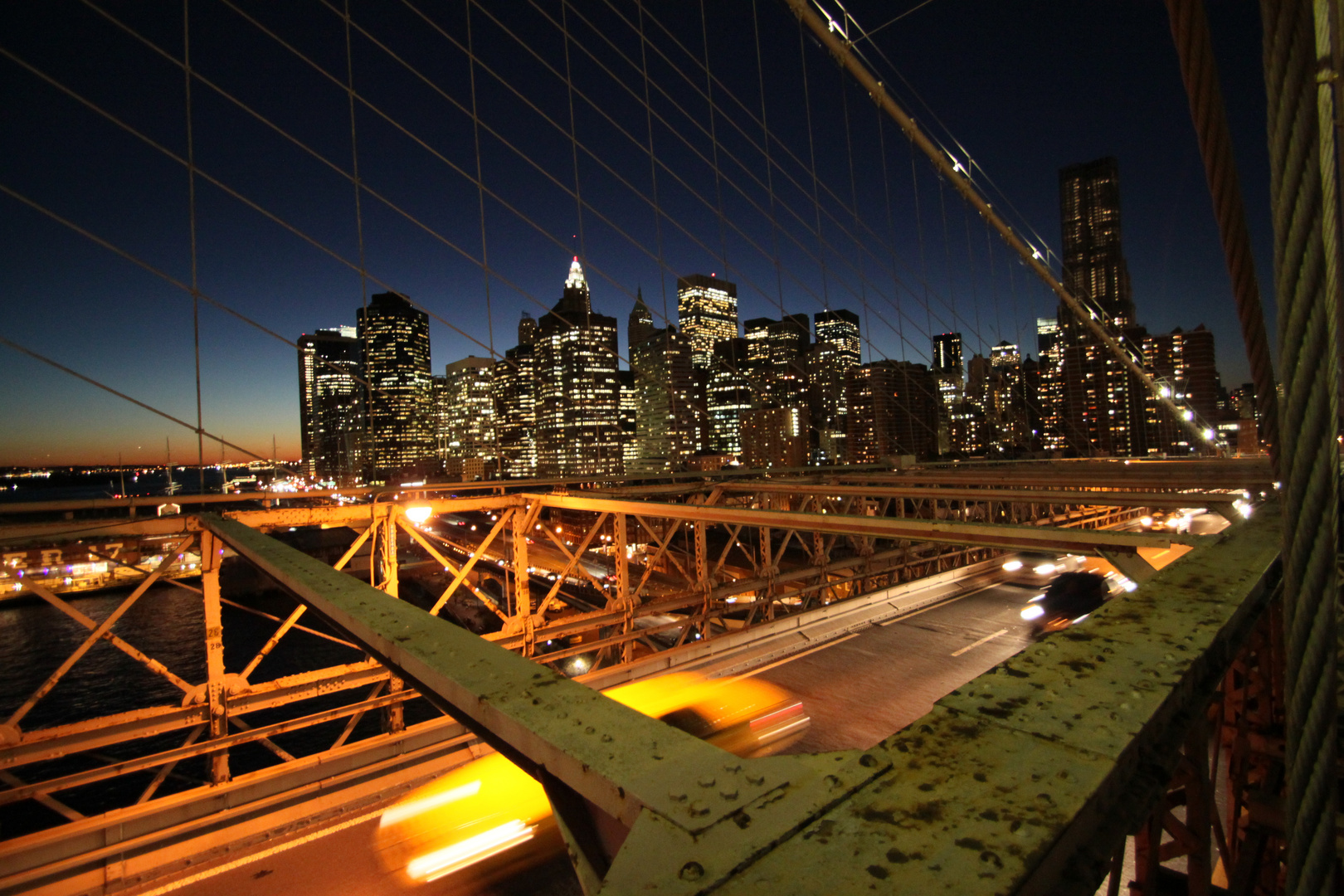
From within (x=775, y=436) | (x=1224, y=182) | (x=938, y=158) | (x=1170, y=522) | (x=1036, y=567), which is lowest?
(x=1036, y=567)

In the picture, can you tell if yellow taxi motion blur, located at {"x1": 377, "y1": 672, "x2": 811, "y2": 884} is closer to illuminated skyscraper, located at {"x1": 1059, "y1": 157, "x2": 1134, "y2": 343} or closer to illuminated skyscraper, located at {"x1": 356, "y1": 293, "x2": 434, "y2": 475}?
illuminated skyscraper, located at {"x1": 356, "y1": 293, "x2": 434, "y2": 475}

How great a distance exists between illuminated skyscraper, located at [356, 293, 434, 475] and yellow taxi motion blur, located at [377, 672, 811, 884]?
46.2 feet

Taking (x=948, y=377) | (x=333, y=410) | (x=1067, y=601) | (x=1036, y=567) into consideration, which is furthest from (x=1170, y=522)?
(x=948, y=377)

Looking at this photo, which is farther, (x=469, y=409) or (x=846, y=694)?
(x=469, y=409)

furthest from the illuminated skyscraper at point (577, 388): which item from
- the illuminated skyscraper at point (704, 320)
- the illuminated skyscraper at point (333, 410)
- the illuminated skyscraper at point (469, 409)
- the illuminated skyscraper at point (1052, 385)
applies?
the illuminated skyscraper at point (1052, 385)

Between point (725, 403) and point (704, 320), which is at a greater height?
point (704, 320)

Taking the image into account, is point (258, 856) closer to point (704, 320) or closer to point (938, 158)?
point (938, 158)

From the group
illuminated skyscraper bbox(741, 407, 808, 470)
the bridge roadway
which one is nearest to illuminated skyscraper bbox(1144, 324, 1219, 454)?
illuminated skyscraper bbox(741, 407, 808, 470)

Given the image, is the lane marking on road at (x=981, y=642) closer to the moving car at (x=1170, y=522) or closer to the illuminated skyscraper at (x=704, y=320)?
the moving car at (x=1170, y=522)

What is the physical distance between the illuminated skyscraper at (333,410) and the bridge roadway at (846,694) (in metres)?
6.25

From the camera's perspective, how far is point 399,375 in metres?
21.2

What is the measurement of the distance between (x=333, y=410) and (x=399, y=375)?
3.55 meters

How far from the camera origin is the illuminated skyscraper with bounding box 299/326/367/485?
1127cm

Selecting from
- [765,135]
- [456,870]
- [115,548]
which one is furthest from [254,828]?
[765,135]
